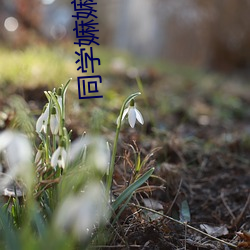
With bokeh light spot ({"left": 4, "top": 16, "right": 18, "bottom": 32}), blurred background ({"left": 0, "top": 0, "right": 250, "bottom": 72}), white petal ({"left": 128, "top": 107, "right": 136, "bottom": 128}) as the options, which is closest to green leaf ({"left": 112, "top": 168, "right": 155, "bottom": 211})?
white petal ({"left": 128, "top": 107, "right": 136, "bottom": 128})

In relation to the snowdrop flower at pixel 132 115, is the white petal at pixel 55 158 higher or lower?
lower

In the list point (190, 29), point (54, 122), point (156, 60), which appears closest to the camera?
point (54, 122)

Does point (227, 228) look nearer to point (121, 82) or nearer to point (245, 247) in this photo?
point (245, 247)

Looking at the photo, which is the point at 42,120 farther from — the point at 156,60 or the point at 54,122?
the point at 156,60

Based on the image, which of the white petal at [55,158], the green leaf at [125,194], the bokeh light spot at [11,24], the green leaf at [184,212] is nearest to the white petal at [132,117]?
the green leaf at [125,194]

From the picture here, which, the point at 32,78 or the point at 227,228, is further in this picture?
the point at 32,78

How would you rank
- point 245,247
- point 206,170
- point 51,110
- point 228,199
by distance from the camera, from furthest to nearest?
1. point 206,170
2. point 228,199
3. point 245,247
4. point 51,110

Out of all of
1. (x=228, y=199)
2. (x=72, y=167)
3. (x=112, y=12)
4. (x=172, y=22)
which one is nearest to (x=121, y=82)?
(x=228, y=199)

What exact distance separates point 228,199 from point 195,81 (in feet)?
12.6

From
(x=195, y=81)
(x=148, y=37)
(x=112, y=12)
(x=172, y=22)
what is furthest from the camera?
(x=112, y=12)

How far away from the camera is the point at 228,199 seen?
6.43ft
